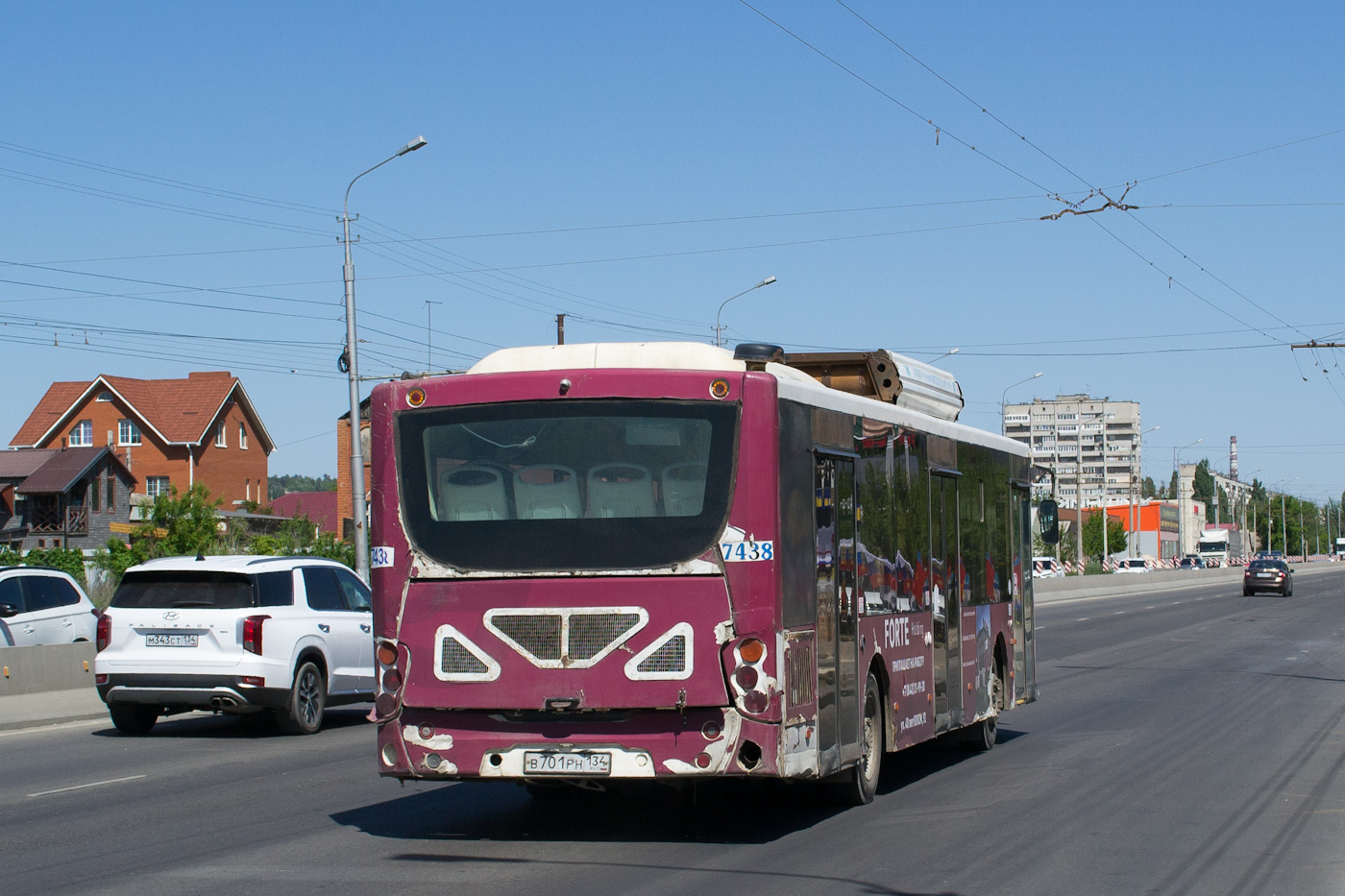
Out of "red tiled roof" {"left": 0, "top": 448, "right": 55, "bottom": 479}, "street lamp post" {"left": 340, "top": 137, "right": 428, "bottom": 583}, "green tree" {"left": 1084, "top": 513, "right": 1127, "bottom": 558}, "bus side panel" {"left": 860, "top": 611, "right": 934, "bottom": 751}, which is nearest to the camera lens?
"bus side panel" {"left": 860, "top": 611, "right": 934, "bottom": 751}

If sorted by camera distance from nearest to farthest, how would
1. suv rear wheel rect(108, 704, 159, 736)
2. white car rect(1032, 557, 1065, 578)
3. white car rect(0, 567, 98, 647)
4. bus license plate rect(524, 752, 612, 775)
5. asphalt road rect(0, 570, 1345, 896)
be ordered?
asphalt road rect(0, 570, 1345, 896)
bus license plate rect(524, 752, 612, 775)
suv rear wheel rect(108, 704, 159, 736)
white car rect(0, 567, 98, 647)
white car rect(1032, 557, 1065, 578)

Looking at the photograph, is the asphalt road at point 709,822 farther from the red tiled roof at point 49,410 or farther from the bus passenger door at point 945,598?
the red tiled roof at point 49,410

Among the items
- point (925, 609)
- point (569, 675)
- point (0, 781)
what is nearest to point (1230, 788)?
point (925, 609)

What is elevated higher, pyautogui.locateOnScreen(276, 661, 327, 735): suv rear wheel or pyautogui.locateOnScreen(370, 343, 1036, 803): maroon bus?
pyautogui.locateOnScreen(370, 343, 1036, 803): maroon bus

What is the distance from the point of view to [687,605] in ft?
28.3

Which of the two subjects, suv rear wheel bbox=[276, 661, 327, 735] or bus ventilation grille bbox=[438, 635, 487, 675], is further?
suv rear wheel bbox=[276, 661, 327, 735]

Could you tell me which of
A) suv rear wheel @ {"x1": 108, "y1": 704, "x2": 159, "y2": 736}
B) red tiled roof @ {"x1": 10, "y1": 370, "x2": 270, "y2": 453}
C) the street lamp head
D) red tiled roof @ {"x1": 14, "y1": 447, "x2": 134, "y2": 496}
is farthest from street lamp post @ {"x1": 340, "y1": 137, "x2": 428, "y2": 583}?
red tiled roof @ {"x1": 10, "y1": 370, "x2": 270, "y2": 453}

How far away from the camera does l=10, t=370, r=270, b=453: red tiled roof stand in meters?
78.9

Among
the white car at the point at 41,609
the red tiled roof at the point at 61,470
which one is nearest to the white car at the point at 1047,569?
the red tiled roof at the point at 61,470

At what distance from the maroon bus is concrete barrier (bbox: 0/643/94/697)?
37.7 feet

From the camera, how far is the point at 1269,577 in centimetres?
6256

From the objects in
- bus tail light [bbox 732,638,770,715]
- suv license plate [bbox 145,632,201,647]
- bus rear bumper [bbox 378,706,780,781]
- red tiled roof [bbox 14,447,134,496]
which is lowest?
bus rear bumper [bbox 378,706,780,781]

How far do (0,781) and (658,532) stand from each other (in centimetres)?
687

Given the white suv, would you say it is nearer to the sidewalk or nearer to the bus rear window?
the sidewalk
